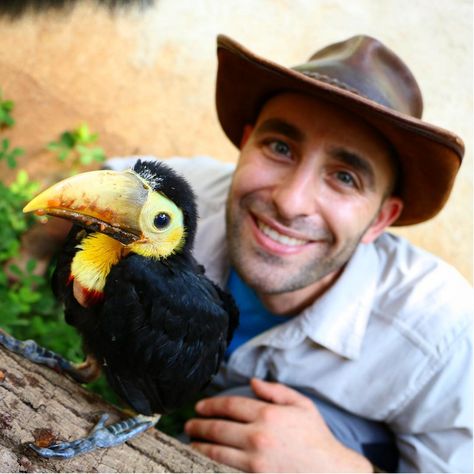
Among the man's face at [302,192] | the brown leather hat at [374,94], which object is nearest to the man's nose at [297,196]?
the man's face at [302,192]

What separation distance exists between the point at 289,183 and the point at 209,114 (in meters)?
1.53

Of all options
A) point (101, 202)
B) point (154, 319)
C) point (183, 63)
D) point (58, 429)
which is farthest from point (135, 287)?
point (183, 63)

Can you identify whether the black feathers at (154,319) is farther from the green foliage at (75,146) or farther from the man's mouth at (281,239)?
the green foliage at (75,146)

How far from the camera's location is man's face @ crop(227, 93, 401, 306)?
1432mm

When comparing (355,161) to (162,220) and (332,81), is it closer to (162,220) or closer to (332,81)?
(332,81)

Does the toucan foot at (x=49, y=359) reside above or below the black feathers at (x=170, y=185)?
below

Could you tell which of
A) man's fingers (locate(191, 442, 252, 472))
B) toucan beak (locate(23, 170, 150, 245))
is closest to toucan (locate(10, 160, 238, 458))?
toucan beak (locate(23, 170, 150, 245))

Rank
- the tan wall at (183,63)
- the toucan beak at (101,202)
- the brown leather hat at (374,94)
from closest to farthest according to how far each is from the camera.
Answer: the toucan beak at (101,202) → the brown leather hat at (374,94) → the tan wall at (183,63)

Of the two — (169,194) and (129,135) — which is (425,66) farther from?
(169,194)

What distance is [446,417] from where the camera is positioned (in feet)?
5.11

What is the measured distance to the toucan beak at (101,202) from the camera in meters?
0.92

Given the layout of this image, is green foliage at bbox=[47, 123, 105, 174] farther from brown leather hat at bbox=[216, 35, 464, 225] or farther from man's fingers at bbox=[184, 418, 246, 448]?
man's fingers at bbox=[184, 418, 246, 448]

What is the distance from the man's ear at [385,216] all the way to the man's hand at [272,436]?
1.86 feet

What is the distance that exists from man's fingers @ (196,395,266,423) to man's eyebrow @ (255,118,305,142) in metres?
0.81
